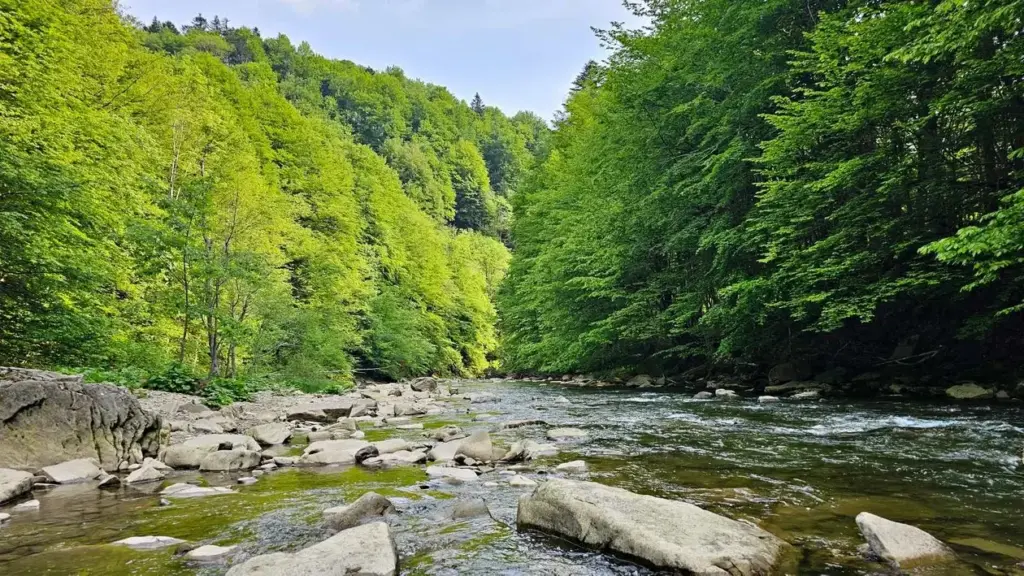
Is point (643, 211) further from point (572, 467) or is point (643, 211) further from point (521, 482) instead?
point (521, 482)

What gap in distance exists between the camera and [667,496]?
14.5 ft

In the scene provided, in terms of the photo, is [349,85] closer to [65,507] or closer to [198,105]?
[198,105]

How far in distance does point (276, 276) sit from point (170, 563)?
17769mm

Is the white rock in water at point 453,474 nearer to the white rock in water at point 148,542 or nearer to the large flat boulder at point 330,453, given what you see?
the large flat boulder at point 330,453

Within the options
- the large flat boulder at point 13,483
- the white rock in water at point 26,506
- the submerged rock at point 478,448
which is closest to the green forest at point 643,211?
the large flat boulder at point 13,483

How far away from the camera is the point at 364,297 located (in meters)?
28.0

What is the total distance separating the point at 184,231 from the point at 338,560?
12008 millimetres

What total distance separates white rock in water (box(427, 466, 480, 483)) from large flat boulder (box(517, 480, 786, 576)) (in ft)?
5.08

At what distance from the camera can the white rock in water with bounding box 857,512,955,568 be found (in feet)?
9.37

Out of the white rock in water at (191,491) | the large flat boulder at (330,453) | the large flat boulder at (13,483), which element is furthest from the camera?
the large flat boulder at (330,453)

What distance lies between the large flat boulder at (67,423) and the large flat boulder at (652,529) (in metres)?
5.39

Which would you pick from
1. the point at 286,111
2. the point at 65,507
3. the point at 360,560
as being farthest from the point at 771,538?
the point at 286,111

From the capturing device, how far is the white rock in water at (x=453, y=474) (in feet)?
17.5

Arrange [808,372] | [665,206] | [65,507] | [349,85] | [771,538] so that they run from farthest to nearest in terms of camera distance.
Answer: [349,85] < [665,206] < [808,372] < [65,507] < [771,538]
